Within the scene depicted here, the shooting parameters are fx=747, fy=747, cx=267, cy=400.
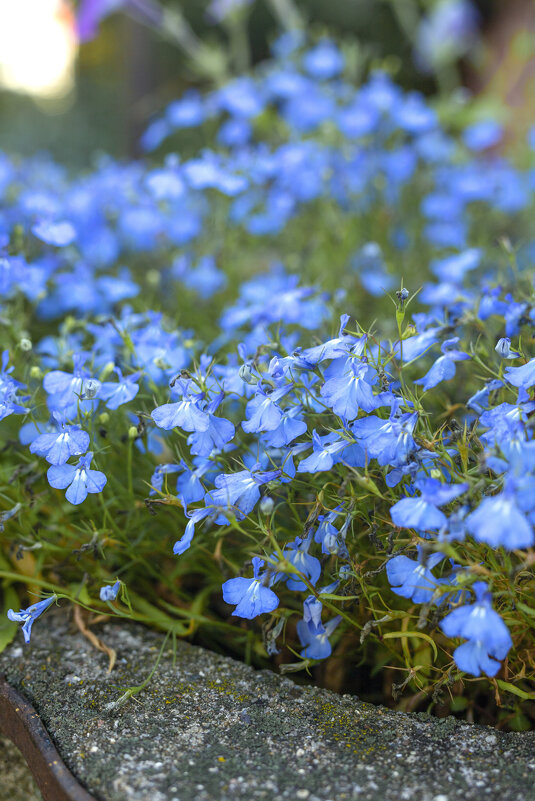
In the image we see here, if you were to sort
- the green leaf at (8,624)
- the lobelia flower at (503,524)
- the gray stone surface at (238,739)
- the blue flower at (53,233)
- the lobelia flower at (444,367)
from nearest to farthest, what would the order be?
the lobelia flower at (503,524) < the gray stone surface at (238,739) < the lobelia flower at (444,367) < the green leaf at (8,624) < the blue flower at (53,233)

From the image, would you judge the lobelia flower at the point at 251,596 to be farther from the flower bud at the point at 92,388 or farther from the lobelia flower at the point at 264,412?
the flower bud at the point at 92,388

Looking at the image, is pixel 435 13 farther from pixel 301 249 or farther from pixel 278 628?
pixel 278 628

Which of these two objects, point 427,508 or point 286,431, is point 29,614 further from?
point 427,508

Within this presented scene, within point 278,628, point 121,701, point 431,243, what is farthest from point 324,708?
point 431,243

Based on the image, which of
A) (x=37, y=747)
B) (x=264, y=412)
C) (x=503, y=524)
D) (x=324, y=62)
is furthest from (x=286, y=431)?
(x=324, y=62)

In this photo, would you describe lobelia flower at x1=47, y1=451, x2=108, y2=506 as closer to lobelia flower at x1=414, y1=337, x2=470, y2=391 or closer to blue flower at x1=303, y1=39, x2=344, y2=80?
lobelia flower at x1=414, y1=337, x2=470, y2=391

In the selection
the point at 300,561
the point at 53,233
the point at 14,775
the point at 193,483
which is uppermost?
the point at 53,233

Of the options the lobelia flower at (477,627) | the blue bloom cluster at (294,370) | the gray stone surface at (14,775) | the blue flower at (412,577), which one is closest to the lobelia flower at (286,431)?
the blue bloom cluster at (294,370)

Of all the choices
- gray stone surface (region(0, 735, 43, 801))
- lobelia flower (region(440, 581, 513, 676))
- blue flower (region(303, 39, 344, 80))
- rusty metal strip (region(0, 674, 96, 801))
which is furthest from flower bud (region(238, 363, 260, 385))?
blue flower (region(303, 39, 344, 80))
